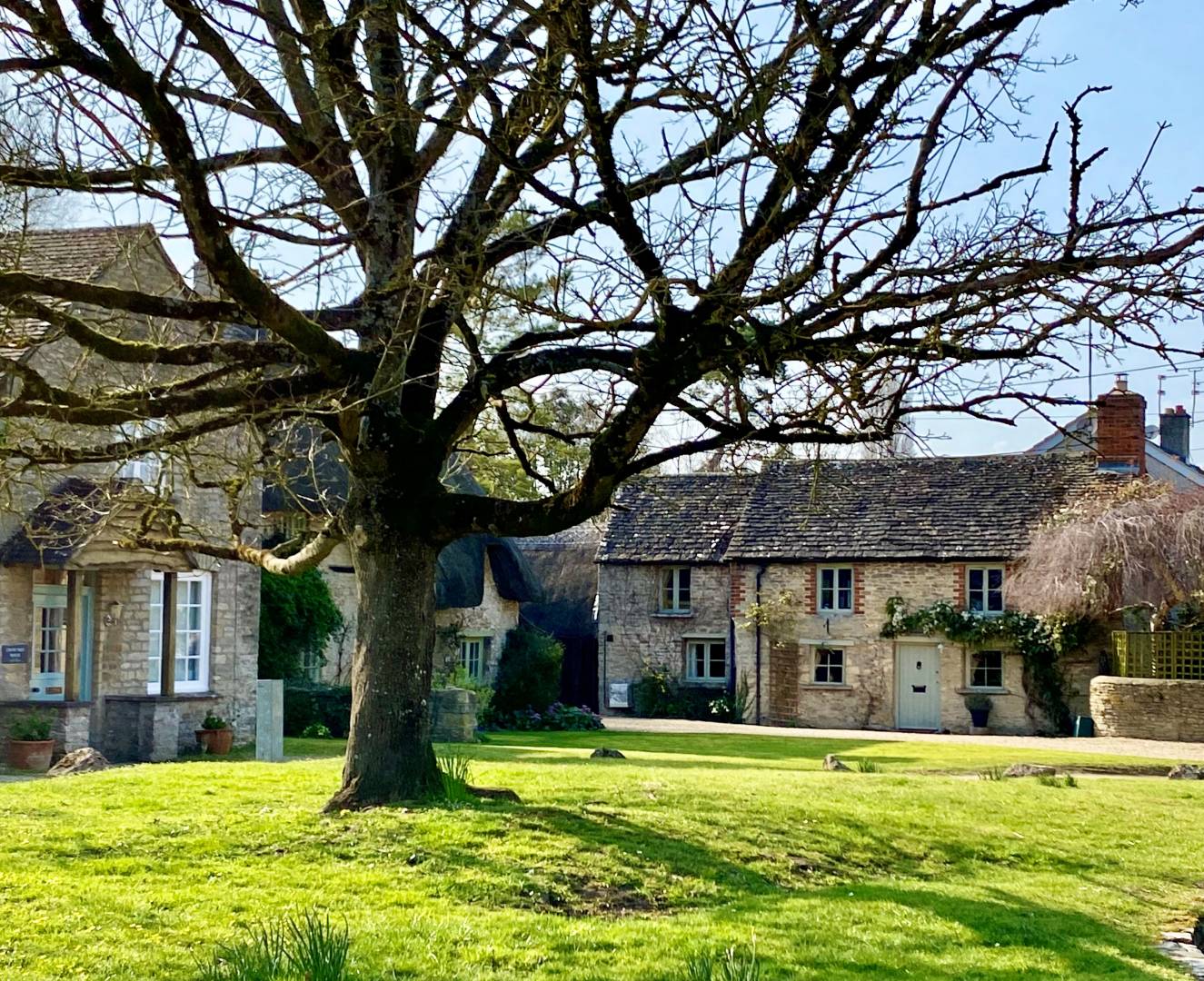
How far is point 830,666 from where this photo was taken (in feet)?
123

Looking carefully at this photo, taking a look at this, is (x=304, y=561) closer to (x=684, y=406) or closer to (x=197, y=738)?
(x=684, y=406)

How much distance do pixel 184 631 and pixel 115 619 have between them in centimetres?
187

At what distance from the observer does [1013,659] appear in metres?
35.2

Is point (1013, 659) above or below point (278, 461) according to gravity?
below

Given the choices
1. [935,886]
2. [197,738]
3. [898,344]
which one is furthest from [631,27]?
[197,738]

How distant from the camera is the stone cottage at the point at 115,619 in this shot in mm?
20328

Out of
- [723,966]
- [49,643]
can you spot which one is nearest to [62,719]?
[49,643]

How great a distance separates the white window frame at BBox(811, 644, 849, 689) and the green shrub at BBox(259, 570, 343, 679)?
1407cm

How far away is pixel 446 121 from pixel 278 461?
5.12 m

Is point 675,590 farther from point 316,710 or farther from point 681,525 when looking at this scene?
point 316,710

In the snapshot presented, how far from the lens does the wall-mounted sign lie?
20297mm

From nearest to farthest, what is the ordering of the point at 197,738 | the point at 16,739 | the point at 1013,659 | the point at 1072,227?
the point at 1072,227 < the point at 16,739 < the point at 197,738 < the point at 1013,659

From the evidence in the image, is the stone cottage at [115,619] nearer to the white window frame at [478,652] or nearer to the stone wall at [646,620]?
the white window frame at [478,652]

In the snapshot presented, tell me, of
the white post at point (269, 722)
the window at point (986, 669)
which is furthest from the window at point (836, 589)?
the white post at point (269, 722)
